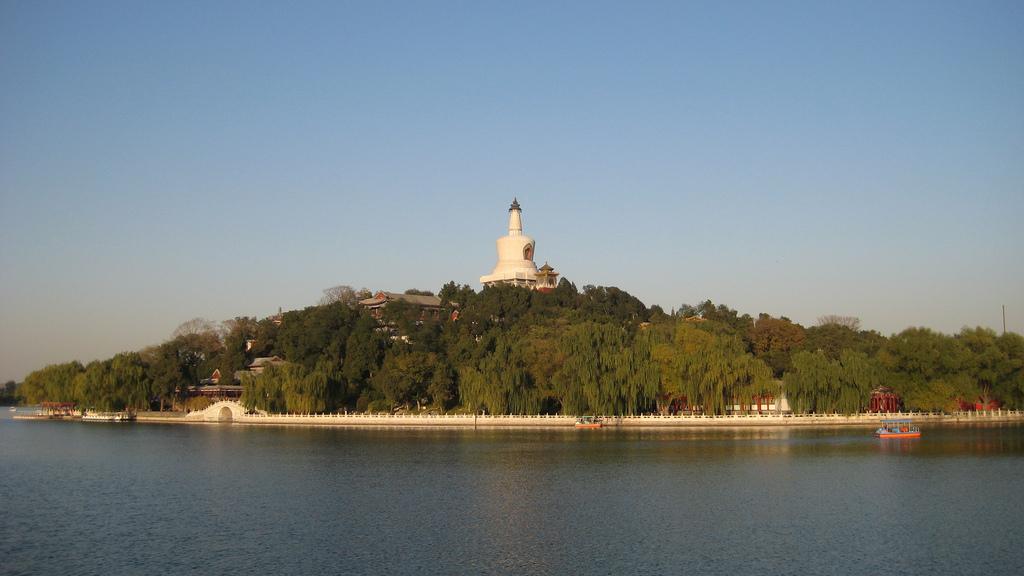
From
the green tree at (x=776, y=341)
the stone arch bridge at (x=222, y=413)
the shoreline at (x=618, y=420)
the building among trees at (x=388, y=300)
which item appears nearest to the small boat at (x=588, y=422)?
the shoreline at (x=618, y=420)

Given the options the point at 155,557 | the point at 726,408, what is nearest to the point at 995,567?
the point at 155,557

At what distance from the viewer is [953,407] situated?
55.0 meters

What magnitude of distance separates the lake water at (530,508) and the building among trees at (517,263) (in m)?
41.6

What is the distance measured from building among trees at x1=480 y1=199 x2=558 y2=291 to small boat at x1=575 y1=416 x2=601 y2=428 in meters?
30.5

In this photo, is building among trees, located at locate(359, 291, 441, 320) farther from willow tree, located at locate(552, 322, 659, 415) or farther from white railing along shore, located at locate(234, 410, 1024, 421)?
willow tree, located at locate(552, 322, 659, 415)

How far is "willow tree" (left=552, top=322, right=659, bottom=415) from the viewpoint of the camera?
53000mm

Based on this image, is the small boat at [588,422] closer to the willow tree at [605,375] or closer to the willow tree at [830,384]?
the willow tree at [605,375]

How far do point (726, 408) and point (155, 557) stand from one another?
39.2 metres

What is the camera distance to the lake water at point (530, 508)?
65.3 feet

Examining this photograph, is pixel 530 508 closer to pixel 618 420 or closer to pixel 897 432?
pixel 897 432

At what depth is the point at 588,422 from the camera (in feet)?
174

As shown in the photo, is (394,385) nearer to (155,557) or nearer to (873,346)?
(873,346)

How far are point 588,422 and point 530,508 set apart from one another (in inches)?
1072

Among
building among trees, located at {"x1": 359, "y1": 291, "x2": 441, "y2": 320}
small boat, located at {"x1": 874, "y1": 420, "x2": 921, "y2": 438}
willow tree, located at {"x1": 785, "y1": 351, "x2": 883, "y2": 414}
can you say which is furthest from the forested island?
small boat, located at {"x1": 874, "y1": 420, "x2": 921, "y2": 438}
